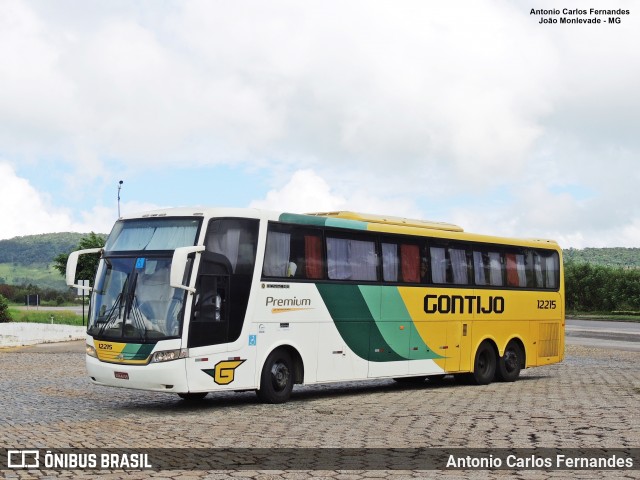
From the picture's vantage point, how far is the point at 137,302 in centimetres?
1573

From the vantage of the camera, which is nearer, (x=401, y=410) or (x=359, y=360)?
(x=401, y=410)

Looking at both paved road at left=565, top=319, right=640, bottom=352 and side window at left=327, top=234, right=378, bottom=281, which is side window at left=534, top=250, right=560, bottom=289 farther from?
paved road at left=565, top=319, right=640, bottom=352

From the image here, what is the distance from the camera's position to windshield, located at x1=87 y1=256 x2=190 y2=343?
15.5 metres

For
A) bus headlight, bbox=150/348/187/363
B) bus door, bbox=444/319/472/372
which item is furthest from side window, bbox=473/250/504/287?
bus headlight, bbox=150/348/187/363

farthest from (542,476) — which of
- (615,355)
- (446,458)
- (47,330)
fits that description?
(47,330)

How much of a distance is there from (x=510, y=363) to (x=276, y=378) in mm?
8365

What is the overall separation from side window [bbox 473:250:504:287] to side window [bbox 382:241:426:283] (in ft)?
7.11

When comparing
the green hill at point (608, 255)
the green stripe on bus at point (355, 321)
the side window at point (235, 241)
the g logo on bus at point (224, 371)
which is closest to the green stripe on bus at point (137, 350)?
the g logo on bus at point (224, 371)

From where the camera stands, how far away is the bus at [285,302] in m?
15.6

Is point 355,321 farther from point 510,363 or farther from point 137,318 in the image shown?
point 510,363

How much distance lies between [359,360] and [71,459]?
9.04 m

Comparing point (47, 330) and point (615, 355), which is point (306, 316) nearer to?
point (615, 355)

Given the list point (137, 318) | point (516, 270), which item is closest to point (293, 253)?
point (137, 318)

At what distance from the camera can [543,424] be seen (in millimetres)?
13211
